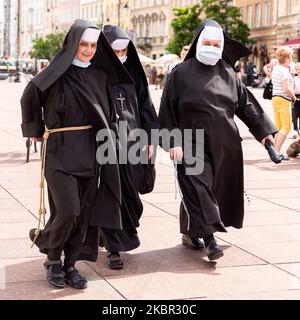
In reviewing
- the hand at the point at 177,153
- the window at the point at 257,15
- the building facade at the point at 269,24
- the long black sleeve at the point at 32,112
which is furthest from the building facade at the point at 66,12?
the long black sleeve at the point at 32,112

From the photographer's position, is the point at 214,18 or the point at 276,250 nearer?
the point at 276,250

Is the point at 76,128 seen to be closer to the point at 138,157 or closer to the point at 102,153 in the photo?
the point at 102,153

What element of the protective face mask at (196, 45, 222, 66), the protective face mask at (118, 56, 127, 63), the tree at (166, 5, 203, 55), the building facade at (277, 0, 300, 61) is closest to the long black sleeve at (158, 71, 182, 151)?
the protective face mask at (196, 45, 222, 66)

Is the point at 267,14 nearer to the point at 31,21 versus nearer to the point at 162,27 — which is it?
the point at 162,27

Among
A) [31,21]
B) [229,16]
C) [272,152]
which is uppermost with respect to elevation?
[229,16]

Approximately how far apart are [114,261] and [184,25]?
62.1 metres

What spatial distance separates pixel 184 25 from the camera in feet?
219

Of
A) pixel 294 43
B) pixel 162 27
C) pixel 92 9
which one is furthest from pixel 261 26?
pixel 92 9

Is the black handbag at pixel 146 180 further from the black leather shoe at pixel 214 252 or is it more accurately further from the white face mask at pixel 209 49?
the white face mask at pixel 209 49

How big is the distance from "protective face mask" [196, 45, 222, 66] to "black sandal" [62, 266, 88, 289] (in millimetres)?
1828

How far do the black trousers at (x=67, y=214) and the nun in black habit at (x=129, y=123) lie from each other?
1.46 ft

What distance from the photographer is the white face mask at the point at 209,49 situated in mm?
6137

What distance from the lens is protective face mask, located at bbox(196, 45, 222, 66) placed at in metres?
6.13

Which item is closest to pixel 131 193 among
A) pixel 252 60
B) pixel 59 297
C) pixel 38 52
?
pixel 59 297
